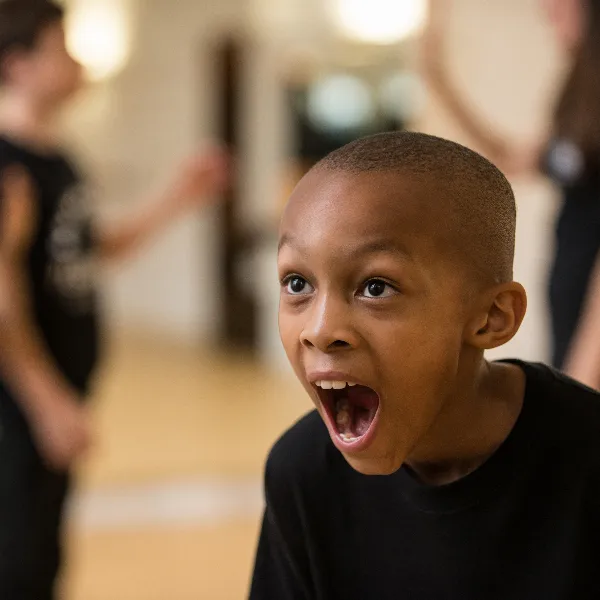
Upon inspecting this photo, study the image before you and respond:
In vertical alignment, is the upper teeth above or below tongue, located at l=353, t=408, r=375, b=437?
above

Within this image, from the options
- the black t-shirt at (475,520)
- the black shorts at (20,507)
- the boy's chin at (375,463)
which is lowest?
the black shorts at (20,507)

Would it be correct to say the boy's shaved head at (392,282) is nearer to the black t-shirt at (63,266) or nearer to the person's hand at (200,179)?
the black t-shirt at (63,266)

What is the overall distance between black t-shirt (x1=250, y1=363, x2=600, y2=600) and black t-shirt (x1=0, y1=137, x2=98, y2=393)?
4.26 ft

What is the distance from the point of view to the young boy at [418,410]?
1.94 ft

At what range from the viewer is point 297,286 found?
623mm

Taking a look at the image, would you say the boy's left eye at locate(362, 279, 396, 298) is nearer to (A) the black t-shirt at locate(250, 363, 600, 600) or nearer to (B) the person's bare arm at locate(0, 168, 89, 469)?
(A) the black t-shirt at locate(250, 363, 600, 600)

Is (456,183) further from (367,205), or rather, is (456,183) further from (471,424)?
(471,424)

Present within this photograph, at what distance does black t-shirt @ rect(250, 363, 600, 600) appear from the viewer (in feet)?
2.12

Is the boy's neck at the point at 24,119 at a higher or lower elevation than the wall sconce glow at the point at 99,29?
lower

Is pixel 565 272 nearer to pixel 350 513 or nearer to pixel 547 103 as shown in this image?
pixel 350 513

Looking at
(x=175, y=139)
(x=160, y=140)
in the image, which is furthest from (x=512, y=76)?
(x=160, y=140)

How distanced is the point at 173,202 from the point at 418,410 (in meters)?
1.63

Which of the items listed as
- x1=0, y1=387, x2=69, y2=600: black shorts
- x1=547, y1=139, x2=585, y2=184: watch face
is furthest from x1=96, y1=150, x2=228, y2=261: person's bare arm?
x1=547, y1=139, x2=585, y2=184: watch face

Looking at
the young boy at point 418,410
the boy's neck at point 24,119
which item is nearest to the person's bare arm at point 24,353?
the boy's neck at point 24,119
